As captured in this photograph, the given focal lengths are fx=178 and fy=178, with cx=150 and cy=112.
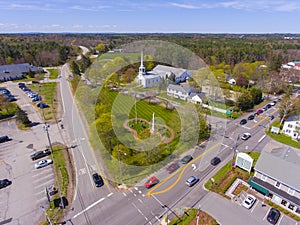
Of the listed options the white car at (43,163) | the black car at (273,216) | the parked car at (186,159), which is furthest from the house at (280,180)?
the white car at (43,163)

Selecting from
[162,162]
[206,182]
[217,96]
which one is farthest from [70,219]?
[217,96]

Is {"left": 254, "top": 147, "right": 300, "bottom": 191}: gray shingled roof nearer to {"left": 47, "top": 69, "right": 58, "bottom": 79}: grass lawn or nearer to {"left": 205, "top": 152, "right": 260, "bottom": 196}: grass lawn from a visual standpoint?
{"left": 205, "top": 152, "right": 260, "bottom": 196}: grass lawn

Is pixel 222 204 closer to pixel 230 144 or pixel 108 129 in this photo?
pixel 230 144

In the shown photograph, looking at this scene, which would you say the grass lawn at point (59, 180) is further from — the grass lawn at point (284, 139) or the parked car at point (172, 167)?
the grass lawn at point (284, 139)

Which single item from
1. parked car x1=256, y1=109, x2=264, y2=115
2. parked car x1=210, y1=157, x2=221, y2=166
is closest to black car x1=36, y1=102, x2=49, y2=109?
parked car x1=210, y1=157, x2=221, y2=166

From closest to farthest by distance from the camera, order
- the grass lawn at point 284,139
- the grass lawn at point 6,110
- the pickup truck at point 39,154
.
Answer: the pickup truck at point 39,154, the grass lawn at point 284,139, the grass lawn at point 6,110
